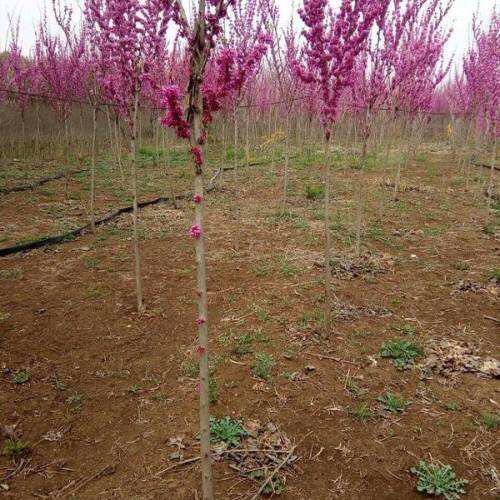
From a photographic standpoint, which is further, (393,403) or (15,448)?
(393,403)

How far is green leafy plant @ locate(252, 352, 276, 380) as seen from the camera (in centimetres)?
354

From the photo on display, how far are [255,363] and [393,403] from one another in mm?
1248

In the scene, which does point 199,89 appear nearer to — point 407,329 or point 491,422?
point 491,422

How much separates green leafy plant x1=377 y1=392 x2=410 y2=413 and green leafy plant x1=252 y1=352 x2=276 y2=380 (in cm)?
97

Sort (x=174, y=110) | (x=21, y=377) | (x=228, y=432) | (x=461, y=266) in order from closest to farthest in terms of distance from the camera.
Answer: (x=174, y=110) → (x=228, y=432) → (x=21, y=377) → (x=461, y=266)

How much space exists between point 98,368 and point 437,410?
3045 millimetres

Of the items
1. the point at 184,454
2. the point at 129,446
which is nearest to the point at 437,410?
the point at 184,454

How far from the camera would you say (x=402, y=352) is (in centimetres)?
386

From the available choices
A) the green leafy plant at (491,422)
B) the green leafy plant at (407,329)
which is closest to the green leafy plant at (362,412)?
the green leafy plant at (491,422)

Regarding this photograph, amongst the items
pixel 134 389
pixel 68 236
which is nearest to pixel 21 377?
pixel 134 389

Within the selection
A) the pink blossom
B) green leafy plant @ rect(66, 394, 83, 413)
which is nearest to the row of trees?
the pink blossom

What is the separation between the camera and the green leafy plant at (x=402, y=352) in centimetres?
373

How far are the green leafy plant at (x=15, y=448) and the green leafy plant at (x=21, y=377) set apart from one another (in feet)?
2.43

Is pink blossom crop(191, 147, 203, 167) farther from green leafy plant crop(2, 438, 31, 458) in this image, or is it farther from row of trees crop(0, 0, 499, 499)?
green leafy plant crop(2, 438, 31, 458)
